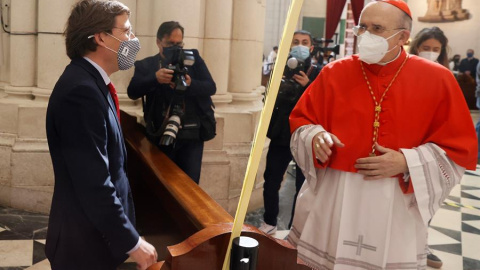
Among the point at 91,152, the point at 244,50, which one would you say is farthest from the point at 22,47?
the point at 91,152

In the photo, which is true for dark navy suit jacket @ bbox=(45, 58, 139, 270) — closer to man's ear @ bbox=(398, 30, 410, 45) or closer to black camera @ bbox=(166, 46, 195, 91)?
man's ear @ bbox=(398, 30, 410, 45)

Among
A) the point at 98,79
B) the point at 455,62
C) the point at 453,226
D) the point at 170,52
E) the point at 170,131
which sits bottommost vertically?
the point at 453,226

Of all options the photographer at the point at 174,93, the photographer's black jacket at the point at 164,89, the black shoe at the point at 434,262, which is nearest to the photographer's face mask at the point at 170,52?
the photographer at the point at 174,93

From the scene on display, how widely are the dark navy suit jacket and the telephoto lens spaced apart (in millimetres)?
1610

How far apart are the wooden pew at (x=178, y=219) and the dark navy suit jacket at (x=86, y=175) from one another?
255 mm

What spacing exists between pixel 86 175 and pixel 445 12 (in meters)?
18.3

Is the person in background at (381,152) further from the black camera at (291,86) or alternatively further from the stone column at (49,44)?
the stone column at (49,44)

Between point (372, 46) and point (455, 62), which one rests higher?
point (455, 62)

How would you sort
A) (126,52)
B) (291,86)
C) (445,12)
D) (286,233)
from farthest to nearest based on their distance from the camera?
(445,12) → (286,233) → (291,86) → (126,52)

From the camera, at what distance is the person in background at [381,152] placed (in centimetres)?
206

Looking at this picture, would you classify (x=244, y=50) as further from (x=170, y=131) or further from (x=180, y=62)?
(x=170, y=131)

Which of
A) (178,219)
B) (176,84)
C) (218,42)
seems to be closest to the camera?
(178,219)

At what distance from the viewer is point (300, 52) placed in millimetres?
3846

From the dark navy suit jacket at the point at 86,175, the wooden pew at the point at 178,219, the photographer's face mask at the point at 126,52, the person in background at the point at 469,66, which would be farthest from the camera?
the person in background at the point at 469,66
